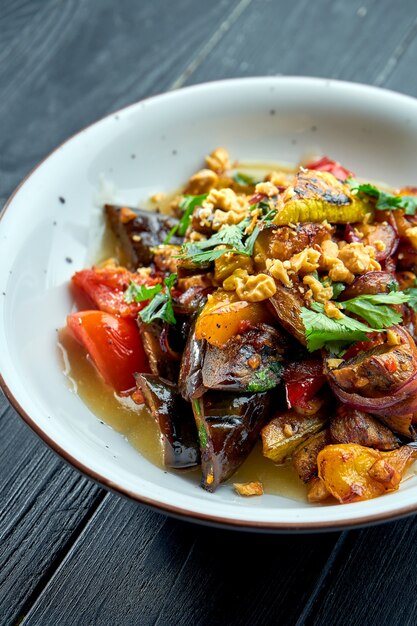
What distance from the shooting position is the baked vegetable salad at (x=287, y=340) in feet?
8.61

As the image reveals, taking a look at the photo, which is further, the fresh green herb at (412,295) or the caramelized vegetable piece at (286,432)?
the fresh green herb at (412,295)

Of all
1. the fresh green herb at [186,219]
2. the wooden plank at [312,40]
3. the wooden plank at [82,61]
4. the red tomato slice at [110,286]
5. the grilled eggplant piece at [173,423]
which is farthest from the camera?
the wooden plank at [312,40]

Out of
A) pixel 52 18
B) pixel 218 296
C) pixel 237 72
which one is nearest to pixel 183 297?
pixel 218 296

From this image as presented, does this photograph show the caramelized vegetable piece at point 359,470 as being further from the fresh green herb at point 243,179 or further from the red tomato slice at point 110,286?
the fresh green herb at point 243,179

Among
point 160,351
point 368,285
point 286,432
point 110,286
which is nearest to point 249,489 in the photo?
point 286,432

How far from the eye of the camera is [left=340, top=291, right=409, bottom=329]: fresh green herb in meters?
2.69

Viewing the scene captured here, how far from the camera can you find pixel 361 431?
2.64m

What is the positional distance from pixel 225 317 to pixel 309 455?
2.09 ft

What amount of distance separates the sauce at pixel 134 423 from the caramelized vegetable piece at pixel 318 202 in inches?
37.6

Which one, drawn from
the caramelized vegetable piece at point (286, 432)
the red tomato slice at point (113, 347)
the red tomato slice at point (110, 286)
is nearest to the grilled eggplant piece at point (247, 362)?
the caramelized vegetable piece at point (286, 432)

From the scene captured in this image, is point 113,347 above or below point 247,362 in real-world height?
below

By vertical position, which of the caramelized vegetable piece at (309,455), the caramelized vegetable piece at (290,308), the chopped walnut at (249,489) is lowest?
the chopped walnut at (249,489)

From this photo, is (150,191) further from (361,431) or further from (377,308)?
(361,431)

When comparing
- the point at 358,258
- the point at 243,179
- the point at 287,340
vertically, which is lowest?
the point at 243,179
